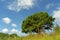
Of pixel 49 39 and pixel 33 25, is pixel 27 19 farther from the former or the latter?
pixel 49 39

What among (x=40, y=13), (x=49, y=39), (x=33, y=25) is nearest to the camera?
(x=49, y=39)

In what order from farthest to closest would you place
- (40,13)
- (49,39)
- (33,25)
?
(40,13), (33,25), (49,39)

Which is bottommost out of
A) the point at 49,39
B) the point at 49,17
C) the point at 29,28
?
the point at 49,39

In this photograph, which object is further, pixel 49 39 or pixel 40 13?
pixel 40 13

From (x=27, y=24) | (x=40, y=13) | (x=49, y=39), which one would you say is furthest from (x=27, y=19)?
(x=49, y=39)

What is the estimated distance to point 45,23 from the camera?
37062 millimetres

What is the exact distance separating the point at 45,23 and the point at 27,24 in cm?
392

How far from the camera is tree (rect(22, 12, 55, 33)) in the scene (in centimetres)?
3591

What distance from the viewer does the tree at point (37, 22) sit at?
35906 millimetres

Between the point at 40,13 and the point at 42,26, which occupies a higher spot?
the point at 40,13

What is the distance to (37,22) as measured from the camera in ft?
119

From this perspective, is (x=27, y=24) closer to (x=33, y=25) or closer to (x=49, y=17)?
(x=33, y=25)

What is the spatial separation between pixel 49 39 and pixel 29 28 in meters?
26.5

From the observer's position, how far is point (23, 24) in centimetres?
3788
